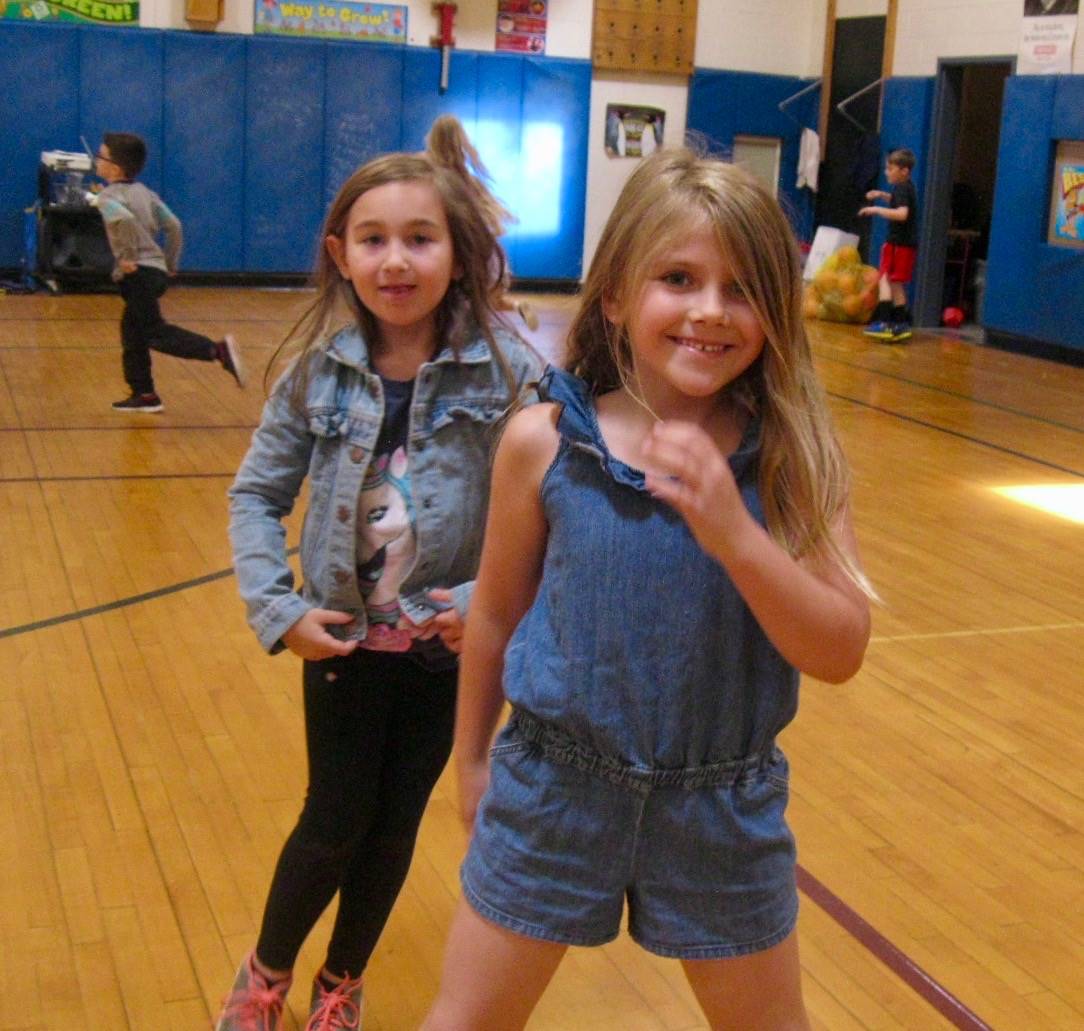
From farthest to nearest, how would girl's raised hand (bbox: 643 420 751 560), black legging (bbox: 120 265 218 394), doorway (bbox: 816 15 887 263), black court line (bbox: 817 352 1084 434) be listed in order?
doorway (bbox: 816 15 887 263) → black court line (bbox: 817 352 1084 434) → black legging (bbox: 120 265 218 394) → girl's raised hand (bbox: 643 420 751 560)

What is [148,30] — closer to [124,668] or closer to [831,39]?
[831,39]

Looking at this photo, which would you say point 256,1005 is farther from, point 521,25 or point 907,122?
point 521,25

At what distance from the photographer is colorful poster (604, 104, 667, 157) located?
1425 centimetres

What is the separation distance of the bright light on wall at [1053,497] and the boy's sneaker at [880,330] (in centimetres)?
495

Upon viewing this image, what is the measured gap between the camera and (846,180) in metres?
13.7

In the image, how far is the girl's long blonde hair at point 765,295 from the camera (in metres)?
1.46

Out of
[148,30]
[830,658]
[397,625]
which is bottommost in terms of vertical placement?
[397,625]

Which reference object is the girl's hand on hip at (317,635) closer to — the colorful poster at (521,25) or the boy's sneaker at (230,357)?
the boy's sneaker at (230,357)

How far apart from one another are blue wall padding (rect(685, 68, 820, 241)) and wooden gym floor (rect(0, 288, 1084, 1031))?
8661 millimetres

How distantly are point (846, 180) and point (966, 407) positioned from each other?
18.2 feet

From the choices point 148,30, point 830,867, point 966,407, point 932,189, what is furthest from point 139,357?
point 932,189

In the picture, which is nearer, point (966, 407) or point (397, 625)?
point (397, 625)

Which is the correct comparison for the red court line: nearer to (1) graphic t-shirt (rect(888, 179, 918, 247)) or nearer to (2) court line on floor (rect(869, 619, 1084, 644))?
(2) court line on floor (rect(869, 619, 1084, 644))

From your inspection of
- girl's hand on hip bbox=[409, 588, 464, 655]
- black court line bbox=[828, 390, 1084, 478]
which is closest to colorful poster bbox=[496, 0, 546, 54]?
black court line bbox=[828, 390, 1084, 478]
